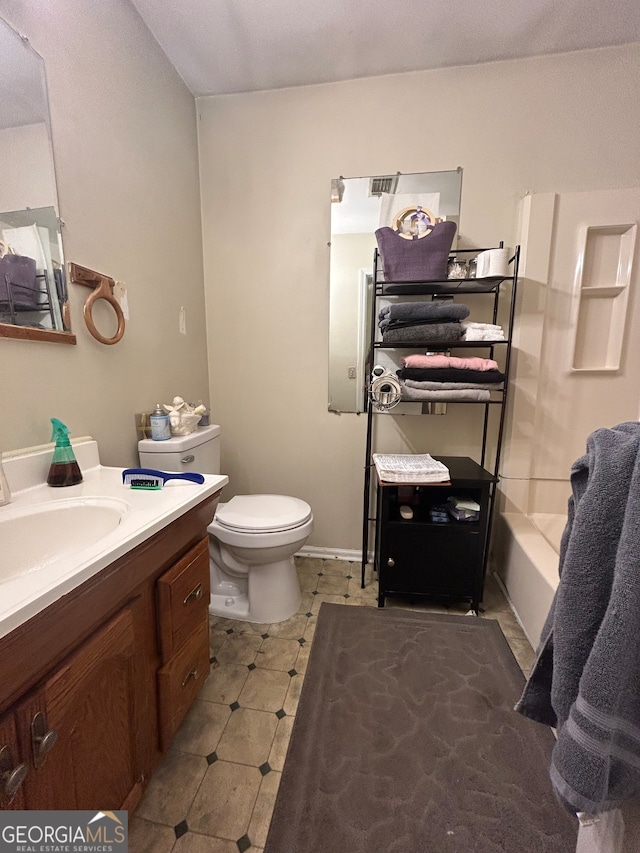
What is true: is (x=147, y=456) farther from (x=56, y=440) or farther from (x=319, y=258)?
(x=319, y=258)

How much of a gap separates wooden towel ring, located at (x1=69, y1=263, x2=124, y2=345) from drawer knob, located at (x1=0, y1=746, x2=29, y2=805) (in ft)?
3.51

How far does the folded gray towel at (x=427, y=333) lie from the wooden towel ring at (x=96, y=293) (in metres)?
1.11

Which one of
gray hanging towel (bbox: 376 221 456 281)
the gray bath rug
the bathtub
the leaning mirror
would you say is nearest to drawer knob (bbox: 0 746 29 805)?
the gray bath rug

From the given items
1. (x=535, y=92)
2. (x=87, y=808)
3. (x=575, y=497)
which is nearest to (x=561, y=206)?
(x=535, y=92)

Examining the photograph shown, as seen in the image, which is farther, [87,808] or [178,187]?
[178,187]

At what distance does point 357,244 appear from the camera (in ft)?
5.69

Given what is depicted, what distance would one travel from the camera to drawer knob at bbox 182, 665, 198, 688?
94 centimetres

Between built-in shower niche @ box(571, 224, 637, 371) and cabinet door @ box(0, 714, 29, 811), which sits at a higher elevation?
built-in shower niche @ box(571, 224, 637, 371)

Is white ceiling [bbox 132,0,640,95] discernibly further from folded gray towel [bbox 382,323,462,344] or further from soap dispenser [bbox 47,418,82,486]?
soap dispenser [bbox 47,418,82,486]

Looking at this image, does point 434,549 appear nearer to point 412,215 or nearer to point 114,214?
point 412,215

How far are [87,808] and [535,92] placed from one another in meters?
2.74

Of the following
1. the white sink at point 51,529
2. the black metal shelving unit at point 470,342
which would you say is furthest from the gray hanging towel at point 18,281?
the black metal shelving unit at point 470,342

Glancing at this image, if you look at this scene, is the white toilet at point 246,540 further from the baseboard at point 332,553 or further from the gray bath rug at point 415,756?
the baseboard at point 332,553

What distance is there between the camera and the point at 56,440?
1007 mm
